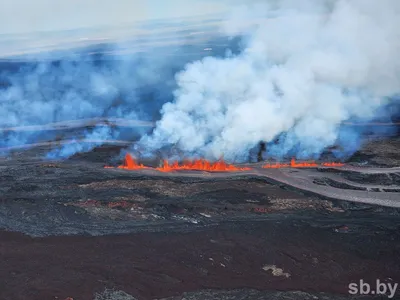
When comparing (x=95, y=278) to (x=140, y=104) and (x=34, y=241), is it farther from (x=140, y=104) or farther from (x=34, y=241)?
(x=140, y=104)

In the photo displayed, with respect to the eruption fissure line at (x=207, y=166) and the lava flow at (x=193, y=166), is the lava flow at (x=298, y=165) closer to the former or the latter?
the eruption fissure line at (x=207, y=166)

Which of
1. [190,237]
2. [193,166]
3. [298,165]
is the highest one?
[193,166]

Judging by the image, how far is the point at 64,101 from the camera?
3412 cm

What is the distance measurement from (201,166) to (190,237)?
7107 millimetres

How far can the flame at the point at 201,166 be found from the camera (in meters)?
19.3

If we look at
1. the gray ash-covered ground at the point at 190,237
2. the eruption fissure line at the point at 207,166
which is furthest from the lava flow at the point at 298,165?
the gray ash-covered ground at the point at 190,237

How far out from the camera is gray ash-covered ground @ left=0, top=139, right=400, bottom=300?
1059 centimetres

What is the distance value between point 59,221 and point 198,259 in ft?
17.3

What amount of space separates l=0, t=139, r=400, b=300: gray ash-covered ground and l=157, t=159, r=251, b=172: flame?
973 millimetres

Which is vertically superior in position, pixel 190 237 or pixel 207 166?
pixel 207 166

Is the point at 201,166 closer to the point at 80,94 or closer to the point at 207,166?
the point at 207,166

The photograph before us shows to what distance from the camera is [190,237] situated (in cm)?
1283

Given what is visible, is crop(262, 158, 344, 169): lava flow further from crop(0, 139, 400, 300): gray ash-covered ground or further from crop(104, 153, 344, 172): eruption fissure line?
crop(0, 139, 400, 300): gray ash-covered ground

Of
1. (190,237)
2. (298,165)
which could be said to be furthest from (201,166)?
(190,237)
